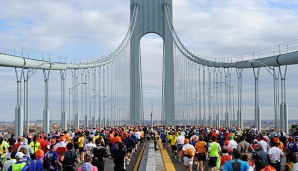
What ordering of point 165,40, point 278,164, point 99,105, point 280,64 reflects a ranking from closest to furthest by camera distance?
point 278,164, point 280,64, point 99,105, point 165,40

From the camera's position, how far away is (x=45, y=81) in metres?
41.2

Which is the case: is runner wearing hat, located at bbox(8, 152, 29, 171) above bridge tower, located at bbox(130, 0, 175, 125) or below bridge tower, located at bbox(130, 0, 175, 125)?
below

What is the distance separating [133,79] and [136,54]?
3.87 m

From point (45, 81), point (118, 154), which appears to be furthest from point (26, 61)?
point (118, 154)

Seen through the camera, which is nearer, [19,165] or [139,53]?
[19,165]

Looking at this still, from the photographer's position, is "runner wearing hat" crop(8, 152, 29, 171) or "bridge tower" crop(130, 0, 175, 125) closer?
"runner wearing hat" crop(8, 152, 29, 171)

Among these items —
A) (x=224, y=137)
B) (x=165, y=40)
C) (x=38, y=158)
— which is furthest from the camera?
(x=165, y=40)

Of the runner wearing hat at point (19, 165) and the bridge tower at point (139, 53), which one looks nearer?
the runner wearing hat at point (19, 165)

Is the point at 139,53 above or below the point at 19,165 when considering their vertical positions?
above

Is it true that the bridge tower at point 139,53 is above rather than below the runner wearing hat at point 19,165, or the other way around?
above

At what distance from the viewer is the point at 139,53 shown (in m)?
92.8

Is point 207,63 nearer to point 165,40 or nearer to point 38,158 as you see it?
point 165,40

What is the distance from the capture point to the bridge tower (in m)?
89.4

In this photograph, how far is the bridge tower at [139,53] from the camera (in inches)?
3521
